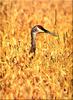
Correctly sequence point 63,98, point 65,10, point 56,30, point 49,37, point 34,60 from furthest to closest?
1. point 65,10
2. point 56,30
3. point 49,37
4. point 34,60
5. point 63,98

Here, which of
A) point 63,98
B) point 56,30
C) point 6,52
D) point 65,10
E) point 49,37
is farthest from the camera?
point 65,10

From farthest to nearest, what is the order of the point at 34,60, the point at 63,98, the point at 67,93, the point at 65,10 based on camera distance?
the point at 65,10
the point at 34,60
the point at 67,93
the point at 63,98

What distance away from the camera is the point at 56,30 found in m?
8.48

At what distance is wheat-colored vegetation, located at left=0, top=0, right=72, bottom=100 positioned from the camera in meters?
5.58

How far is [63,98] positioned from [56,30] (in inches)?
128

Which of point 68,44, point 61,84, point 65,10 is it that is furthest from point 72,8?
point 61,84

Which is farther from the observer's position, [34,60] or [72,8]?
[72,8]

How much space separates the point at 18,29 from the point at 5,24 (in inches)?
17.0

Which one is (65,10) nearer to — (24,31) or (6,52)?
(24,31)

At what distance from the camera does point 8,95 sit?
5.46 meters

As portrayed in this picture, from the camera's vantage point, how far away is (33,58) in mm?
6605

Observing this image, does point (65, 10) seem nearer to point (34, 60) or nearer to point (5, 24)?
point (5, 24)

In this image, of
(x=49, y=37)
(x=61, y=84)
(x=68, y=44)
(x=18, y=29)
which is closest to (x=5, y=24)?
(x=18, y=29)

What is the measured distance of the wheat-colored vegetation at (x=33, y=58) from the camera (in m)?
5.58
